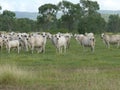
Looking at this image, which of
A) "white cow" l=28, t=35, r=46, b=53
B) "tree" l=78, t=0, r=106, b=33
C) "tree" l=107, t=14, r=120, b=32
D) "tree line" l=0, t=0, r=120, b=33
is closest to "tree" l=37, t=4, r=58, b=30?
"tree line" l=0, t=0, r=120, b=33

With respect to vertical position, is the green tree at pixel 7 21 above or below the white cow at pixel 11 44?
above

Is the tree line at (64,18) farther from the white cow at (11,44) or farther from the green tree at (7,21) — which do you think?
the white cow at (11,44)

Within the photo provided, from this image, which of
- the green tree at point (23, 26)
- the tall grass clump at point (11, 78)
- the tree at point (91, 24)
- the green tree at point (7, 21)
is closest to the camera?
the tall grass clump at point (11, 78)

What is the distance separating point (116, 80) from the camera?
15.4 metres

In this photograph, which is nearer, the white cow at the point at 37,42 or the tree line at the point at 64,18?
the white cow at the point at 37,42

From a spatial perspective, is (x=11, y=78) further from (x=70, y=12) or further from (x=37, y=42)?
(x=70, y=12)

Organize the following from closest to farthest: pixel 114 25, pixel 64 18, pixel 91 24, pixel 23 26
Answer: pixel 91 24
pixel 64 18
pixel 23 26
pixel 114 25

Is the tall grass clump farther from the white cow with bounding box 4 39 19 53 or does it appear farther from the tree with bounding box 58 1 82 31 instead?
the tree with bounding box 58 1 82 31

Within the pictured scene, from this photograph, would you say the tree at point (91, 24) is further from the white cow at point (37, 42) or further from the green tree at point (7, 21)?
the white cow at point (37, 42)

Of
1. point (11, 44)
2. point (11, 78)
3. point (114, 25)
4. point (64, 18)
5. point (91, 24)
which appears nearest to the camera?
point (11, 78)

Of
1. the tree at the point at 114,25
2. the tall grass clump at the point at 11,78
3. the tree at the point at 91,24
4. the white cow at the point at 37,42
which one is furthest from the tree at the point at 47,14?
the tall grass clump at the point at 11,78

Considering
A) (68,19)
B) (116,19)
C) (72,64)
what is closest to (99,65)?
(72,64)

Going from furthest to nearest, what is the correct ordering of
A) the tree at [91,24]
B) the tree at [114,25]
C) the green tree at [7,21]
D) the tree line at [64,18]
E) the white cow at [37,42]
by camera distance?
the tree at [114,25], the green tree at [7,21], the tree line at [64,18], the tree at [91,24], the white cow at [37,42]

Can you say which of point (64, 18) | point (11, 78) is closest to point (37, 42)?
point (11, 78)
